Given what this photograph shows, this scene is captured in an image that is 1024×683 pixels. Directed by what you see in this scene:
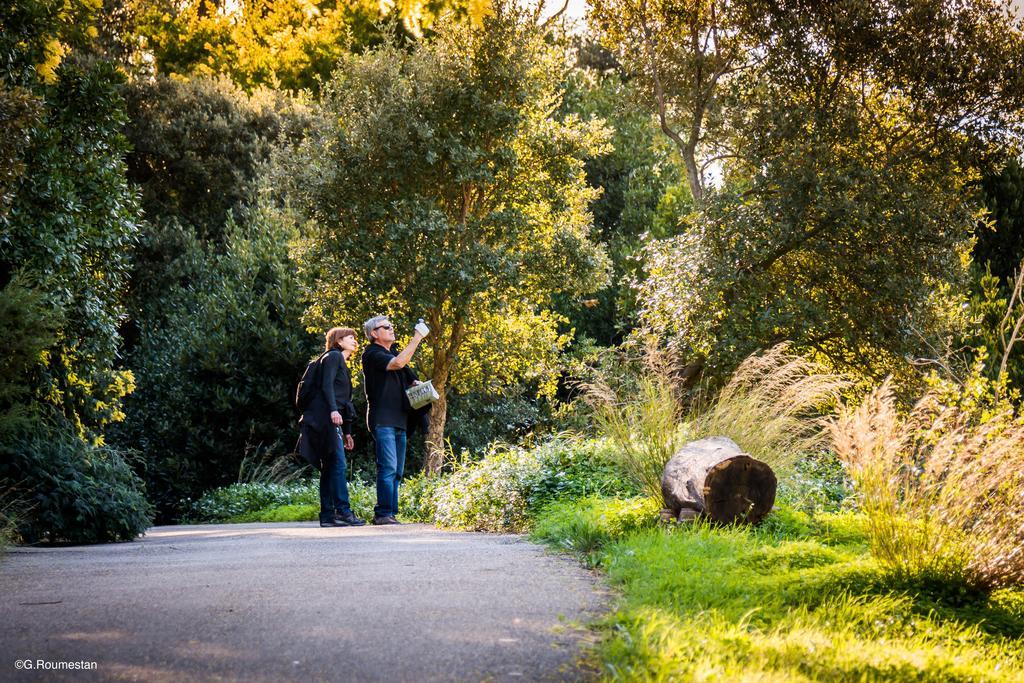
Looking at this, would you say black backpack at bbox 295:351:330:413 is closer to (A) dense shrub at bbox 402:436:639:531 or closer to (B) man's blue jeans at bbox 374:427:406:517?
(B) man's blue jeans at bbox 374:427:406:517

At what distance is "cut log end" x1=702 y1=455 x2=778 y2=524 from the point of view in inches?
293

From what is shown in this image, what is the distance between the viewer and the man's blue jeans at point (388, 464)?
1058 cm

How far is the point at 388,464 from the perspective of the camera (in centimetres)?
1062

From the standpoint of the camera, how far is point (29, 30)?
439 inches

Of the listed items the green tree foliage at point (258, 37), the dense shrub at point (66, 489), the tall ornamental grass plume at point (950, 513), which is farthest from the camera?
the green tree foliage at point (258, 37)

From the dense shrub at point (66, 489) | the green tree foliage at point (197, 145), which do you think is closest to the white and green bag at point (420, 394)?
the dense shrub at point (66, 489)

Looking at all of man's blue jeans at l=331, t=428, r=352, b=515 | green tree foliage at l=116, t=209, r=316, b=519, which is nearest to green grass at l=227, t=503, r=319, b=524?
man's blue jeans at l=331, t=428, r=352, b=515

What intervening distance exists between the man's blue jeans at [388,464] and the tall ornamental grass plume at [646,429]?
7.38ft

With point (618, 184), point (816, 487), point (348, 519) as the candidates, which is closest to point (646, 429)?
point (816, 487)

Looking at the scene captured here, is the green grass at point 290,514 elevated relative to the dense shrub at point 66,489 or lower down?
lower down

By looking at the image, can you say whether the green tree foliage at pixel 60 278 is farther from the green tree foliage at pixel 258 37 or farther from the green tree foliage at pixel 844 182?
the green tree foliage at pixel 258 37

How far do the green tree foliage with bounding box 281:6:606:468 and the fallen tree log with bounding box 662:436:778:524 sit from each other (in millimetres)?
9239

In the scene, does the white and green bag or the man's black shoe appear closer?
the white and green bag

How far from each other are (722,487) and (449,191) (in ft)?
37.1
